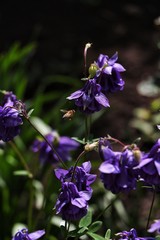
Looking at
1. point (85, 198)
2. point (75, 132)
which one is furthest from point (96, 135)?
point (85, 198)

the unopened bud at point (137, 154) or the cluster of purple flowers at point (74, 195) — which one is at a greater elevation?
the unopened bud at point (137, 154)

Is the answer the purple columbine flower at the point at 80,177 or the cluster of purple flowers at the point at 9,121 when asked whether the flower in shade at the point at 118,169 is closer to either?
the purple columbine flower at the point at 80,177

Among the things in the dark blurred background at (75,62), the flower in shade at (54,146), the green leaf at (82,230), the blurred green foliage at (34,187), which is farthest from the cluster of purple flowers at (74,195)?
the dark blurred background at (75,62)

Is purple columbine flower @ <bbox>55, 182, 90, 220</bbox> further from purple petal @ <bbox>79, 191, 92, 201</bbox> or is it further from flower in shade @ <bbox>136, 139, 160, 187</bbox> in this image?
flower in shade @ <bbox>136, 139, 160, 187</bbox>

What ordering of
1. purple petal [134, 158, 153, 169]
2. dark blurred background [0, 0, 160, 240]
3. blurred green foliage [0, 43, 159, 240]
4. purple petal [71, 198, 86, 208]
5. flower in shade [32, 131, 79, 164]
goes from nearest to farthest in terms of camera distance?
1. purple petal [134, 158, 153, 169]
2. purple petal [71, 198, 86, 208]
3. flower in shade [32, 131, 79, 164]
4. blurred green foliage [0, 43, 159, 240]
5. dark blurred background [0, 0, 160, 240]

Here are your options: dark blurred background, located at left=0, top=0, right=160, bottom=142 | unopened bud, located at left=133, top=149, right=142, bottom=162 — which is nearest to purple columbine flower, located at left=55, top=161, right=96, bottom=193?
unopened bud, located at left=133, top=149, right=142, bottom=162

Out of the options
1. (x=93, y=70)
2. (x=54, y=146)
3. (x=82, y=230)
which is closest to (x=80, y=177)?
(x=82, y=230)

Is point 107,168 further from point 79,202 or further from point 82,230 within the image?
point 82,230
